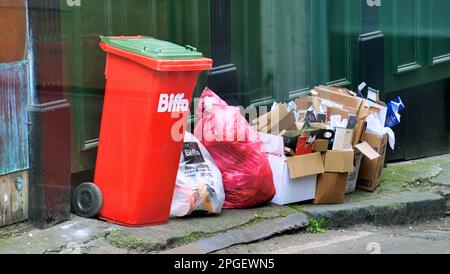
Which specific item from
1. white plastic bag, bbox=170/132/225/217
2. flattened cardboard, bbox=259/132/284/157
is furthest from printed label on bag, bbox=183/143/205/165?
flattened cardboard, bbox=259/132/284/157

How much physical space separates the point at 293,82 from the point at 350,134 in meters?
1.36

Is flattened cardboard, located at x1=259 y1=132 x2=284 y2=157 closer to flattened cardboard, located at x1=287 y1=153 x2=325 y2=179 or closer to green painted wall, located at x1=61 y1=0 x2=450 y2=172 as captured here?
flattened cardboard, located at x1=287 y1=153 x2=325 y2=179

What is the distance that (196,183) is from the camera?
248 inches

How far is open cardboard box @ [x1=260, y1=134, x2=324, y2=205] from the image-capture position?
6738mm

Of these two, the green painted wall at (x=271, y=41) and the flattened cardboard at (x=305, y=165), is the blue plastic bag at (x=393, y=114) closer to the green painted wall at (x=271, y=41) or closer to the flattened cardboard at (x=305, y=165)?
the green painted wall at (x=271, y=41)

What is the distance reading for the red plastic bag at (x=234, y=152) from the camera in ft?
21.5

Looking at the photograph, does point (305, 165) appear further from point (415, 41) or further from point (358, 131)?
point (415, 41)

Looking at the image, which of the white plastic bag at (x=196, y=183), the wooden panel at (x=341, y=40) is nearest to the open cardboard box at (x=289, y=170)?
the white plastic bag at (x=196, y=183)

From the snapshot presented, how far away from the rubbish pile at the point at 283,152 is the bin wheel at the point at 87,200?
1.86 ft

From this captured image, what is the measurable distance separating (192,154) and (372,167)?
6.85 ft

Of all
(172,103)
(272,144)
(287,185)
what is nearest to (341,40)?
(272,144)

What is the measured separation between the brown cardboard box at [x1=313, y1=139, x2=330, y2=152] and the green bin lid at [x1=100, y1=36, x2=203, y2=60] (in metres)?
1.48
